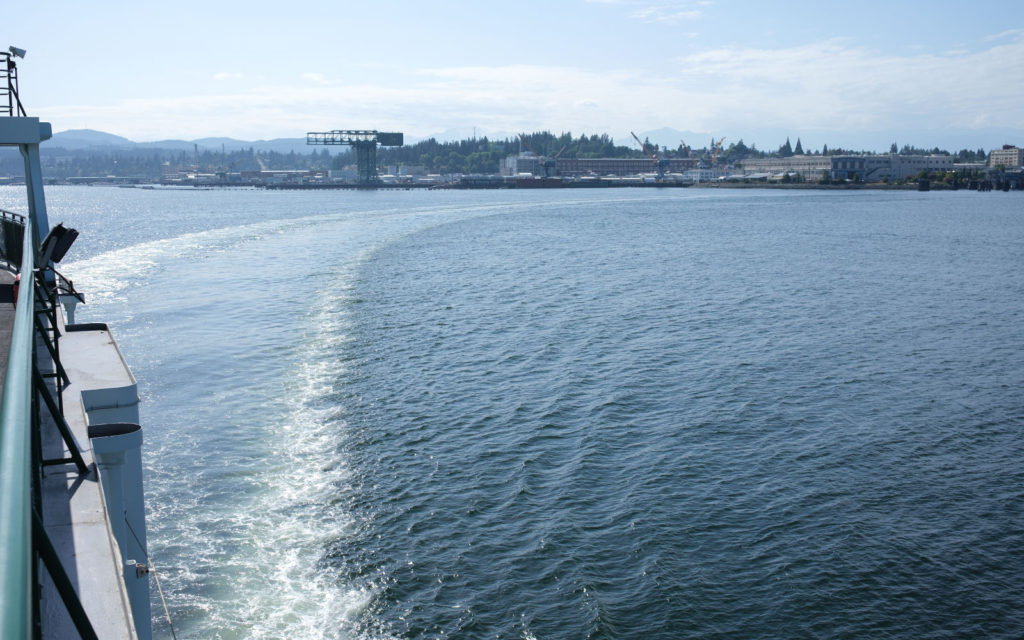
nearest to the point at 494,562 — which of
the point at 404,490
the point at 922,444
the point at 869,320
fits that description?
the point at 404,490

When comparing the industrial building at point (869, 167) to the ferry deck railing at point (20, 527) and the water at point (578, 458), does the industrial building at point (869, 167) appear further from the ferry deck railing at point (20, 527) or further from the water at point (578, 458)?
the ferry deck railing at point (20, 527)

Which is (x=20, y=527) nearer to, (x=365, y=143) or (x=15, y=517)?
(x=15, y=517)

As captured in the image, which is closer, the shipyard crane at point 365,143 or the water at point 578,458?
the water at point 578,458

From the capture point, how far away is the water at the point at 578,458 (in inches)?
347

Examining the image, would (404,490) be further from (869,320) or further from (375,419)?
(869,320)

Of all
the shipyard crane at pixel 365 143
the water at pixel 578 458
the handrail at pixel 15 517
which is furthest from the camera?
the shipyard crane at pixel 365 143

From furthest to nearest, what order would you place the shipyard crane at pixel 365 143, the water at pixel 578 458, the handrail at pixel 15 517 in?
the shipyard crane at pixel 365 143 < the water at pixel 578 458 < the handrail at pixel 15 517

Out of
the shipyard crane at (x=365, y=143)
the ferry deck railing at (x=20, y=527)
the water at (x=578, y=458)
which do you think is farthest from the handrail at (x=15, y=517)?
the shipyard crane at (x=365, y=143)

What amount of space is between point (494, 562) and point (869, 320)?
1824 centimetres

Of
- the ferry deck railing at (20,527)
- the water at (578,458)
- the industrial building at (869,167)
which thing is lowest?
the water at (578,458)

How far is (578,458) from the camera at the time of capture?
1277cm

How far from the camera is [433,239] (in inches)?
1890

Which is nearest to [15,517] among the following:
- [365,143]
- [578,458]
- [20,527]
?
[20,527]

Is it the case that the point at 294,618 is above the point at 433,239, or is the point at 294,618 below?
below
